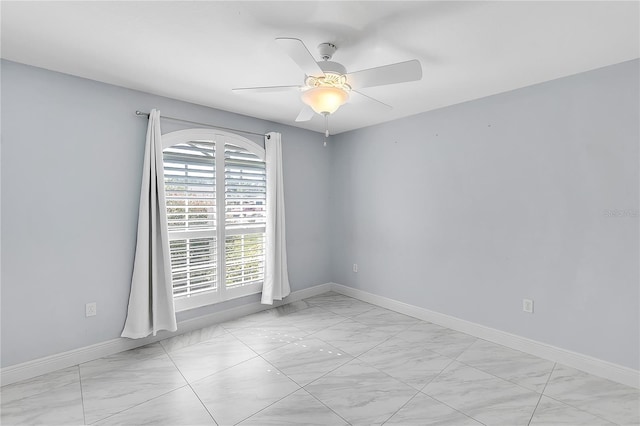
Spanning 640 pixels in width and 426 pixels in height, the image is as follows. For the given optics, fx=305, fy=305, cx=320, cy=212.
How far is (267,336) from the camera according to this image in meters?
Result: 3.19

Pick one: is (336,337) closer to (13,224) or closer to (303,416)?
(303,416)

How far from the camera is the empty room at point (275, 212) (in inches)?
76.2

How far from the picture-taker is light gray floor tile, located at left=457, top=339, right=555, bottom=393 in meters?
2.38

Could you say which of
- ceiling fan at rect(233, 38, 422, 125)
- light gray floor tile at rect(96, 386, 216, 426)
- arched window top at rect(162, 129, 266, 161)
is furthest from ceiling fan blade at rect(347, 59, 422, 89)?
light gray floor tile at rect(96, 386, 216, 426)

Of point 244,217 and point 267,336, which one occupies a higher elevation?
point 244,217

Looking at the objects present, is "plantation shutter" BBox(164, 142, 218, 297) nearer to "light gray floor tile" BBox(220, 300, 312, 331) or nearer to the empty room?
the empty room

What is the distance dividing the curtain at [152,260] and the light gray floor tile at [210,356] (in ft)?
1.11

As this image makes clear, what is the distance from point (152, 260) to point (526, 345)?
3588 millimetres

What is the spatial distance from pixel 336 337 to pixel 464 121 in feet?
8.66

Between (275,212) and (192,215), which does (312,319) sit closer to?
(275,212)

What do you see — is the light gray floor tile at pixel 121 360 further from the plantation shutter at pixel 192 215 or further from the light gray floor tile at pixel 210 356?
the plantation shutter at pixel 192 215

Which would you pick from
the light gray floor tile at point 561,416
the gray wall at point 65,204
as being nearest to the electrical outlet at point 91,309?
the gray wall at point 65,204

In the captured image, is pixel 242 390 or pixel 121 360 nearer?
pixel 242 390

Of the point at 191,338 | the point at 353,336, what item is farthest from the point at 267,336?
the point at 353,336
